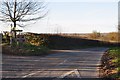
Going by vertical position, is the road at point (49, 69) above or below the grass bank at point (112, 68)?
below

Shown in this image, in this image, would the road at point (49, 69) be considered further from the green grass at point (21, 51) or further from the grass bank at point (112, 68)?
the green grass at point (21, 51)

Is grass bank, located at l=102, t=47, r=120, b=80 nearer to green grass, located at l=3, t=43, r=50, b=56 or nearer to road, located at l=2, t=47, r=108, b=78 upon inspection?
road, located at l=2, t=47, r=108, b=78

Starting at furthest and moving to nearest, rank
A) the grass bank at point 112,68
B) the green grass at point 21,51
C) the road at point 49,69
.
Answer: the green grass at point 21,51 → the road at point 49,69 → the grass bank at point 112,68

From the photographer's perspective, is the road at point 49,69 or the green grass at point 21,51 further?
the green grass at point 21,51

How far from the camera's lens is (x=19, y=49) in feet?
97.9

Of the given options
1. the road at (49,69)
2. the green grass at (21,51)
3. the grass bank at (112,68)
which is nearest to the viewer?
the grass bank at (112,68)

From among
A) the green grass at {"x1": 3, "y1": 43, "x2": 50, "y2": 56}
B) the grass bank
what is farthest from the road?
the green grass at {"x1": 3, "y1": 43, "x2": 50, "y2": 56}

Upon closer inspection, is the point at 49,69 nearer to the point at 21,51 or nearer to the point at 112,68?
the point at 112,68

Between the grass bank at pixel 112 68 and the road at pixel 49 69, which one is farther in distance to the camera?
the road at pixel 49 69

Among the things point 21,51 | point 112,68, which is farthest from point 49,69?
point 21,51

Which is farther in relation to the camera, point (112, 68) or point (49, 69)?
point (49, 69)

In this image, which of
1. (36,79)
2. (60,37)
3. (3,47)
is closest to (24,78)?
(36,79)

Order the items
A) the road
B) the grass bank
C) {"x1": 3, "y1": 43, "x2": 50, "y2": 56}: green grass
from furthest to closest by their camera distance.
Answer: {"x1": 3, "y1": 43, "x2": 50, "y2": 56}: green grass < the road < the grass bank

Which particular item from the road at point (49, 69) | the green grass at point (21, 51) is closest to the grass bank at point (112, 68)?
the road at point (49, 69)
